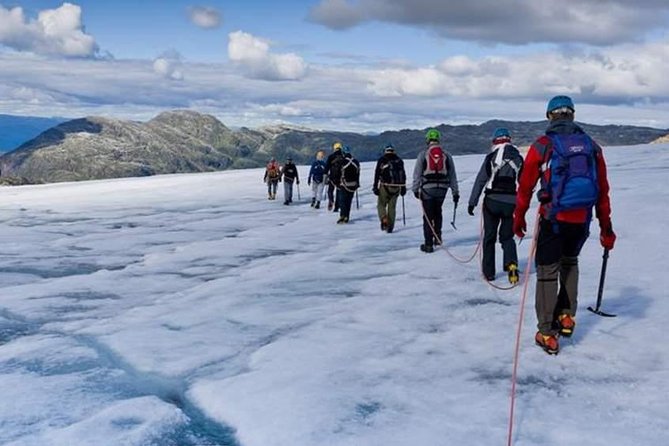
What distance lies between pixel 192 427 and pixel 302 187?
95.6 ft

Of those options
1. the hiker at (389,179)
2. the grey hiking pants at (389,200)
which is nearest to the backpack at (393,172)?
the hiker at (389,179)

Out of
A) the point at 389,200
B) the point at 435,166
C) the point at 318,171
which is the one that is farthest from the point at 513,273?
the point at 318,171

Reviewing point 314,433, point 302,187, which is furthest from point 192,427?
point 302,187

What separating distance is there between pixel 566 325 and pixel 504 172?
3.67 metres

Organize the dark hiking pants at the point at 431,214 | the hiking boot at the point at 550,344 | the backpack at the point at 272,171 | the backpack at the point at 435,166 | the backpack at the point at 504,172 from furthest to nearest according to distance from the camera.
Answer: the backpack at the point at 272,171 → the dark hiking pants at the point at 431,214 → the backpack at the point at 435,166 → the backpack at the point at 504,172 → the hiking boot at the point at 550,344

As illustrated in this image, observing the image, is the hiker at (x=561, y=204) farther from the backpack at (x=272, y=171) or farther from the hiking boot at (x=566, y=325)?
the backpack at (x=272, y=171)

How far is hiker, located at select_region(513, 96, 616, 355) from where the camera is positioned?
6.58 m

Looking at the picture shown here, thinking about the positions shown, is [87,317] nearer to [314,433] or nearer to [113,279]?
[113,279]

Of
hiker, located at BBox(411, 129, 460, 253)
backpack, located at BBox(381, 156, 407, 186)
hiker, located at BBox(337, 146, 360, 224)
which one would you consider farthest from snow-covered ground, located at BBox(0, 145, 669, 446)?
hiker, located at BBox(337, 146, 360, 224)

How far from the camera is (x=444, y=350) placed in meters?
7.16

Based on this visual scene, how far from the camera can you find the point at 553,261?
6957 millimetres

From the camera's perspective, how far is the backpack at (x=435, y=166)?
43.7 feet

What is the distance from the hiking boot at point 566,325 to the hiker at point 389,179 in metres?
9.22

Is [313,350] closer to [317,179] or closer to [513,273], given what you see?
[513,273]
